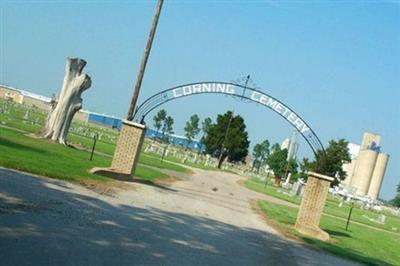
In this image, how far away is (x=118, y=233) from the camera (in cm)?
908

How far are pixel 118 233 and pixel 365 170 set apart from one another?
153473 millimetres

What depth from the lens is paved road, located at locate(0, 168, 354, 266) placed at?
7.02 meters

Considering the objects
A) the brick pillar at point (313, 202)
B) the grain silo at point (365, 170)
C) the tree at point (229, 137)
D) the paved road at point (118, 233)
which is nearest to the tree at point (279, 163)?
the tree at point (229, 137)

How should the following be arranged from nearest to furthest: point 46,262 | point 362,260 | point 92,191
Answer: point 46,262 < point 92,191 < point 362,260

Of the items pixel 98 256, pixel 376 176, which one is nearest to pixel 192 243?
pixel 98 256

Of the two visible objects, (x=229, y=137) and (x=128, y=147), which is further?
(x=229, y=137)

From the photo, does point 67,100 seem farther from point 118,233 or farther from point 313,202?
point 118,233

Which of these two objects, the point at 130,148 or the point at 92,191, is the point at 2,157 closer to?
Answer: the point at 92,191

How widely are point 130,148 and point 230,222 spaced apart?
21.1 ft

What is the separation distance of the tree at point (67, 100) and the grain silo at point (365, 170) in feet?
443

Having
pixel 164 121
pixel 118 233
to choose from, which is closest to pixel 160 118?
pixel 164 121

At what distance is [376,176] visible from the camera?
164 m

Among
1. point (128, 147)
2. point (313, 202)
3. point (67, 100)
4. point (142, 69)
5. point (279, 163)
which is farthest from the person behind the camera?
point (279, 163)

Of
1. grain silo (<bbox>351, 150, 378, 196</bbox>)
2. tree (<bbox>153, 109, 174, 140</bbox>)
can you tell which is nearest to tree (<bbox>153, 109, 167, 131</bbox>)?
tree (<bbox>153, 109, 174, 140</bbox>)
